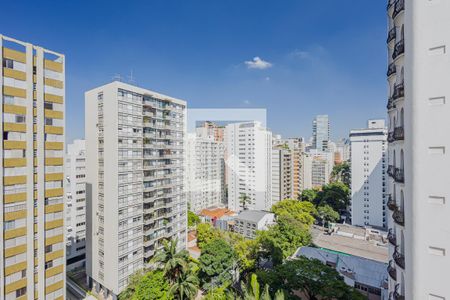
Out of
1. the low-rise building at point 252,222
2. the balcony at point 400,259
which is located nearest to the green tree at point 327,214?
the low-rise building at point 252,222

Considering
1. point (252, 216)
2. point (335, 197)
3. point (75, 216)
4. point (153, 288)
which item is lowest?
point (252, 216)

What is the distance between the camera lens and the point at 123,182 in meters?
22.1

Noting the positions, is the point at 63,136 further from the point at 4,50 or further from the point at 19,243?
the point at 19,243

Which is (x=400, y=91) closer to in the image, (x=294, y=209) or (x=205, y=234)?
(x=205, y=234)

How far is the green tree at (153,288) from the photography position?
56.8ft

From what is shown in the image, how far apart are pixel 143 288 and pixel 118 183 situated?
31.5 feet

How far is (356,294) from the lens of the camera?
16047 millimetres

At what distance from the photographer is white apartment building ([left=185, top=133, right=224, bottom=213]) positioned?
174 feet

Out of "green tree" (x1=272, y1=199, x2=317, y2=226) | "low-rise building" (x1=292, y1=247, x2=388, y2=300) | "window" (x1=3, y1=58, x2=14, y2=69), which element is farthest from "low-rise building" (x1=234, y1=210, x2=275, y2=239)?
"window" (x1=3, y1=58, x2=14, y2=69)

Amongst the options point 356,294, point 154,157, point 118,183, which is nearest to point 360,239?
point 356,294

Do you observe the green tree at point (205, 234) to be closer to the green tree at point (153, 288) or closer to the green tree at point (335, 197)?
the green tree at point (153, 288)

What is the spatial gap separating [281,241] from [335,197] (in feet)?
102

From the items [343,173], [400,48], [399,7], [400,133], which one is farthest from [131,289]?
[343,173]

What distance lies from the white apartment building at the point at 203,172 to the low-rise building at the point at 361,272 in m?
31.7
